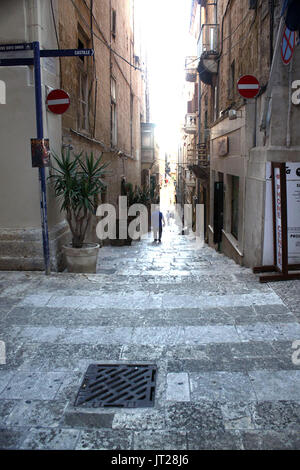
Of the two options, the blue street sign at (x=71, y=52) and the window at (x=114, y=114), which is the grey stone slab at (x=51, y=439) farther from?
the window at (x=114, y=114)

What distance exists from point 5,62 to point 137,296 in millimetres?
4193

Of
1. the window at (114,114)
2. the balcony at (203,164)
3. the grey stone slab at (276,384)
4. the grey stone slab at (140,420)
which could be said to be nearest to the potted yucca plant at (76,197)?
the grey stone slab at (276,384)

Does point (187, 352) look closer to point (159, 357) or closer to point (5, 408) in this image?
point (159, 357)

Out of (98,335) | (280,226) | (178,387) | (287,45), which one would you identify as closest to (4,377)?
(98,335)

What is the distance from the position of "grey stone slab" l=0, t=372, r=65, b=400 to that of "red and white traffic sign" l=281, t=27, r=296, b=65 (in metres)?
5.58

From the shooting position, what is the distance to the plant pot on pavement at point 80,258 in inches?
299

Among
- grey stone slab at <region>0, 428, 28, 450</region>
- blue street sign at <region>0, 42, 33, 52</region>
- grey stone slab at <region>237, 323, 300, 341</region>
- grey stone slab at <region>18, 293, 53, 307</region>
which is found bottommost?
grey stone slab at <region>0, 428, 28, 450</region>

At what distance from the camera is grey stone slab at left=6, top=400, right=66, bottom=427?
307 centimetres

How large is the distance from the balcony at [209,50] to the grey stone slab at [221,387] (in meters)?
14.0

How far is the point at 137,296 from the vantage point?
19.7 ft

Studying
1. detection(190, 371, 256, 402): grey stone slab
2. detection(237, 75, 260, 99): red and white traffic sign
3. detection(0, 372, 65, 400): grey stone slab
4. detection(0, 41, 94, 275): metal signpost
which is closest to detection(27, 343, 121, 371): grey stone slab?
detection(0, 372, 65, 400): grey stone slab

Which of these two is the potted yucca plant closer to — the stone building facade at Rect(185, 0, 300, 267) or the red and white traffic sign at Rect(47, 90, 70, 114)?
the red and white traffic sign at Rect(47, 90, 70, 114)

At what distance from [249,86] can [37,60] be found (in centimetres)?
400

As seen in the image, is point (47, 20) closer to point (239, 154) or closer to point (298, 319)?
point (239, 154)
